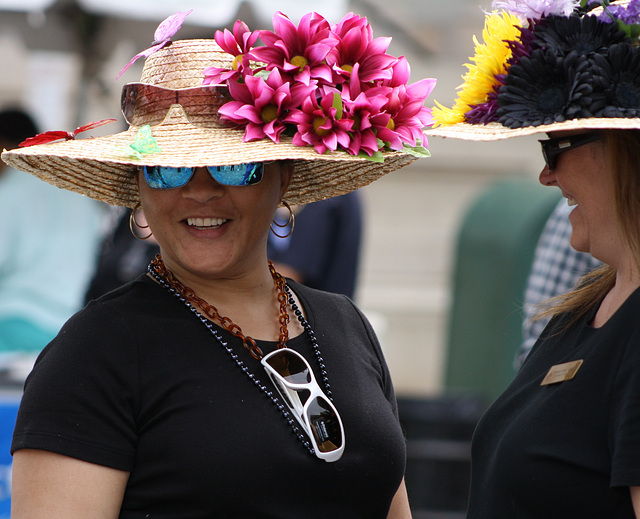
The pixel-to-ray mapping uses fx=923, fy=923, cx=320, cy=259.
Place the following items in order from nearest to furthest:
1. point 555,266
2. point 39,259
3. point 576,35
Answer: point 576,35, point 555,266, point 39,259

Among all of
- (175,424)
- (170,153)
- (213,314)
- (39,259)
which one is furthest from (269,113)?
(39,259)

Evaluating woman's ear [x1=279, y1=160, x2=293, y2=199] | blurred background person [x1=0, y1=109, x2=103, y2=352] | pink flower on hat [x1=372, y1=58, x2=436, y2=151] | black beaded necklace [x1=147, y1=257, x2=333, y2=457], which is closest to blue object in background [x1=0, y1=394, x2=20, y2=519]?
blurred background person [x1=0, y1=109, x2=103, y2=352]

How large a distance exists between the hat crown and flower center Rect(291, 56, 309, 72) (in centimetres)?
16

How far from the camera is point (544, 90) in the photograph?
1969 mm

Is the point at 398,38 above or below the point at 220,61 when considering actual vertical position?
above

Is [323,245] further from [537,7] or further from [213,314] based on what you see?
[537,7]

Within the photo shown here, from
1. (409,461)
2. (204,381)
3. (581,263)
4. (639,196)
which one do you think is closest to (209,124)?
(204,381)

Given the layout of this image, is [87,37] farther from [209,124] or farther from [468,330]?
[209,124]

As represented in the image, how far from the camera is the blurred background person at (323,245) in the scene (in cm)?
406

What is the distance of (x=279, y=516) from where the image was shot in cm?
190

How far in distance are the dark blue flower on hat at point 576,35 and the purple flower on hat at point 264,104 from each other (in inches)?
20.3

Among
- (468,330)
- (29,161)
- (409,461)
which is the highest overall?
(29,161)

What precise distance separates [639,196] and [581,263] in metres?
1.57

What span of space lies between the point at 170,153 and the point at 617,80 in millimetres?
945
